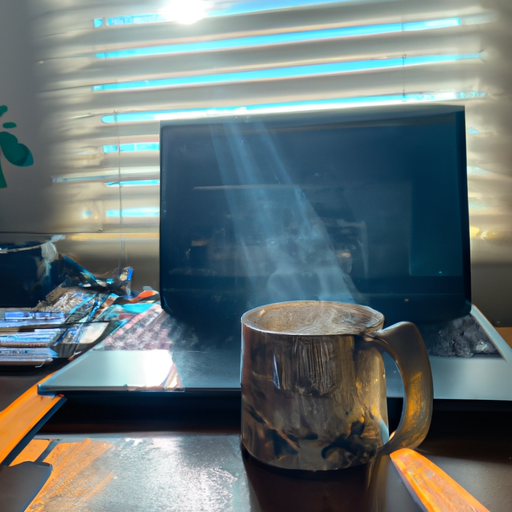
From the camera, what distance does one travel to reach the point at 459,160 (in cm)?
51

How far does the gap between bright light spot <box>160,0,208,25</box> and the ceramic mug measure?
84 centimetres

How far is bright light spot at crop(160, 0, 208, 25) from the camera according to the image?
873 millimetres

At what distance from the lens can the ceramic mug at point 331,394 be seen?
0.24 meters

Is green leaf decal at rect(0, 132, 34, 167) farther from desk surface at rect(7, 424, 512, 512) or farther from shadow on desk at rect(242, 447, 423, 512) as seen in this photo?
shadow on desk at rect(242, 447, 423, 512)

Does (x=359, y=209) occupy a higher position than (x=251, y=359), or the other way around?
(x=359, y=209)

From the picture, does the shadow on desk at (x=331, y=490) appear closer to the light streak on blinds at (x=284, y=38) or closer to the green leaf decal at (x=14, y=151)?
the light streak on blinds at (x=284, y=38)

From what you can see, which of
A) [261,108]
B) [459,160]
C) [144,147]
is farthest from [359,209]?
[144,147]

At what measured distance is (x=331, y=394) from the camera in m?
0.24

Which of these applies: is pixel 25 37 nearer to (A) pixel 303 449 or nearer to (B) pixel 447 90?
(B) pixel 447 90

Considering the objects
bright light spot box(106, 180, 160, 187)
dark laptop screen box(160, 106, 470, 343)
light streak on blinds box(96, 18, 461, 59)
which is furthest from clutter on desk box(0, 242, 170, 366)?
light streak on blinds box(96, 18, 461, 59)

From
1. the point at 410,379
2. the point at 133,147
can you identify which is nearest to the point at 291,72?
the point at 133,147

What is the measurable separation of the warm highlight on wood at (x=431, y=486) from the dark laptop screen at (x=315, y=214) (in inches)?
10.1

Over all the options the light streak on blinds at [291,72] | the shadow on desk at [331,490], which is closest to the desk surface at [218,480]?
the shadow on desk at [331,490]

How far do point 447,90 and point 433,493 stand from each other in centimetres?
79
